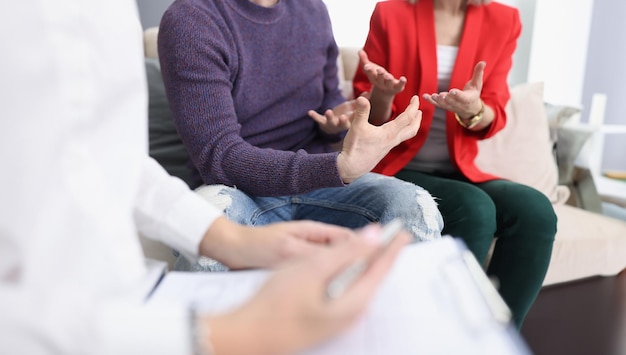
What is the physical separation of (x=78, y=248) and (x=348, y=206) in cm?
58

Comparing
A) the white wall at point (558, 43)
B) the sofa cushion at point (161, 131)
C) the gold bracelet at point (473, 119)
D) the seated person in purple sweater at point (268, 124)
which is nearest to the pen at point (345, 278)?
the seated person in purple sweater at point (268, 124)

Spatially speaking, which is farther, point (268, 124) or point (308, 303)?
point (268, 124)

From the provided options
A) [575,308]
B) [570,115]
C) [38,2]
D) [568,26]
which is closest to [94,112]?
[38,2]

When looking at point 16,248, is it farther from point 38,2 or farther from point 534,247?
point 534,247

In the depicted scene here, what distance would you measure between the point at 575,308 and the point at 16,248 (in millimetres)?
1192

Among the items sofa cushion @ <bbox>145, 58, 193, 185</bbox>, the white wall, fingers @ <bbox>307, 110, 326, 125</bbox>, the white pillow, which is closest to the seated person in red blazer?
fingers @ <bbox>307, 110, 326, 125</bbox>

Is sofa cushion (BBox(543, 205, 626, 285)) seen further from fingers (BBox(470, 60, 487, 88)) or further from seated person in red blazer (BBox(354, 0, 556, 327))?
fingers (BBox(470, 60, 487, 88))

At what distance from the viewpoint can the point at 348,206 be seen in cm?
84

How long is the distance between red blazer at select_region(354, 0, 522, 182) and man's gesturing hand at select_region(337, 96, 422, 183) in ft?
0.70

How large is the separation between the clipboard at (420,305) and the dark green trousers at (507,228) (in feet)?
1.59

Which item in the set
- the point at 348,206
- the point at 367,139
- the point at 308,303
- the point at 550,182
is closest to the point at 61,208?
the point at 308,303

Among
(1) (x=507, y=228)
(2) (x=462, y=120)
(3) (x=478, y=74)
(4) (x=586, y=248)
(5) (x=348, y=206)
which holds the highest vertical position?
(3) (x=478, y=74)

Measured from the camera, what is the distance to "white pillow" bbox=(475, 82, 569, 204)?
1263 millimetres

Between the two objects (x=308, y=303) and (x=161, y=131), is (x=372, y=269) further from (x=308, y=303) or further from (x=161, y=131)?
(x=161, y=131)
